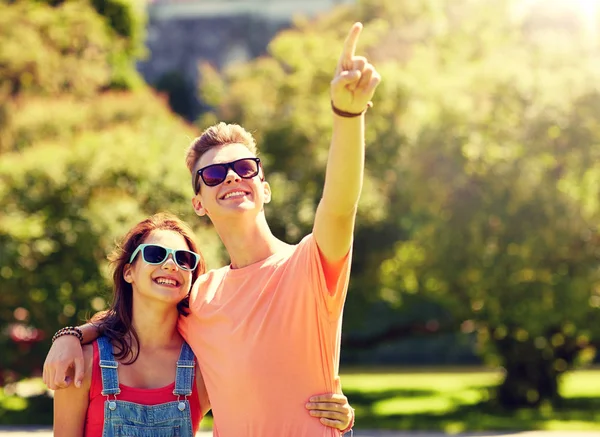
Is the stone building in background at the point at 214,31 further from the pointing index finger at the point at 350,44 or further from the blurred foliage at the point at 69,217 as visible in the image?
the pointing index finger at the point at 350,44

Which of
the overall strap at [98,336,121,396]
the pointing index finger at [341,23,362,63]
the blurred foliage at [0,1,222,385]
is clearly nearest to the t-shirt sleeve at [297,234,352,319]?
the pointing index finger at [341,23,362,63]

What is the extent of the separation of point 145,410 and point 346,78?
1383 mm

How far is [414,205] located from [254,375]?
1279 centimetres

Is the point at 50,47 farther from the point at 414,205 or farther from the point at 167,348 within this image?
the point at 167,348

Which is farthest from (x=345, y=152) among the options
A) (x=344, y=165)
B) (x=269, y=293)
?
(x=269, y=293)

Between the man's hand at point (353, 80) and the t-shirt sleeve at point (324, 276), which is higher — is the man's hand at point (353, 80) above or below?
above

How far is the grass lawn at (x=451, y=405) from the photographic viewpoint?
14125mm

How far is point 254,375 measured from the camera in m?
2.98

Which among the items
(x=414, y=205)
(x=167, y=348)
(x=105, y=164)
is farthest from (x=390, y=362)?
(x=167, y=348)

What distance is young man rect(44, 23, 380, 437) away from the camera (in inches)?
107

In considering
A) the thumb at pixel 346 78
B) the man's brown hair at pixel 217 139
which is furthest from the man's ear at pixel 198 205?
the thumb at pixel 346 78

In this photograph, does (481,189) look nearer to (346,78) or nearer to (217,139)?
(217,139)

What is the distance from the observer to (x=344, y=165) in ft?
8.91

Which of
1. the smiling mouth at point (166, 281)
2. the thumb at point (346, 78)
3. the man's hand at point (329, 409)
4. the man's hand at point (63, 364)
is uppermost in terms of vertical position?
the thumb at point (346, 78)
